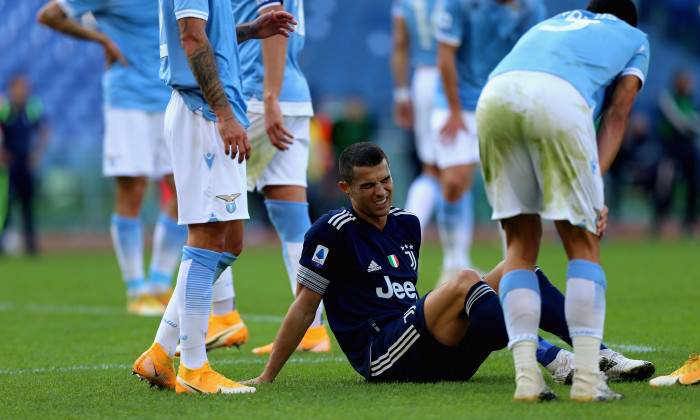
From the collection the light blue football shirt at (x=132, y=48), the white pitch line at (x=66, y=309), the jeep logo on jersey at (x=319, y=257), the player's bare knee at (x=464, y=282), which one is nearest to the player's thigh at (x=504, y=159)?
the player's bare knee at (x=464, y=282)

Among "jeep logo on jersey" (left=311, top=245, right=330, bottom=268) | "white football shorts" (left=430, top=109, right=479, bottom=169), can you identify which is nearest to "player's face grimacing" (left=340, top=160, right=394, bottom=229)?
"jeep logo on jersey" (left=311, top=245, right=330, bottom=268)

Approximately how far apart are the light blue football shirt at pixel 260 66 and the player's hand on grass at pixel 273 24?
0.88 m

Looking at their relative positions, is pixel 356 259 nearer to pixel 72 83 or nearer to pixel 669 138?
pixel 669 138

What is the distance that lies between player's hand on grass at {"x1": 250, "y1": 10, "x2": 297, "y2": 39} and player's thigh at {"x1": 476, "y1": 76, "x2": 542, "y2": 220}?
1107 millimetres

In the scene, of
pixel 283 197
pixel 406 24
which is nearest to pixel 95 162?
pixel 406 24

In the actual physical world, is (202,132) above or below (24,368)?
above

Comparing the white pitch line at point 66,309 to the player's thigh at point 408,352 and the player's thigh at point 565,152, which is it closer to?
the player's thigh at point 408,352

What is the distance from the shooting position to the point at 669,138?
16.8 m

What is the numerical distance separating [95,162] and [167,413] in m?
14.0

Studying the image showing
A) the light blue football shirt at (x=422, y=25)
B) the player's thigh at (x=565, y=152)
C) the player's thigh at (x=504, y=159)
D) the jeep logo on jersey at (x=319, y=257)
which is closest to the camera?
the player's thigh at (x=565, y=152)

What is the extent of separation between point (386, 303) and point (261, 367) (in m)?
0.88

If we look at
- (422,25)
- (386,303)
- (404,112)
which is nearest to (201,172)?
(386,303)

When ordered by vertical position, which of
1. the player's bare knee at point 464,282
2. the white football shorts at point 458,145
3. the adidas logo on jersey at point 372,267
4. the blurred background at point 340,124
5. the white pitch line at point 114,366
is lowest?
the blurred background at point 340,124

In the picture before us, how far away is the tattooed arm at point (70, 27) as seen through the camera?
23.5ft
